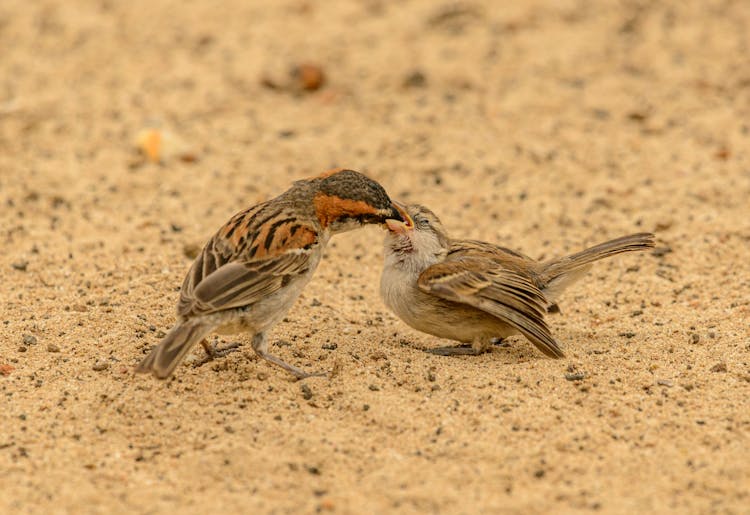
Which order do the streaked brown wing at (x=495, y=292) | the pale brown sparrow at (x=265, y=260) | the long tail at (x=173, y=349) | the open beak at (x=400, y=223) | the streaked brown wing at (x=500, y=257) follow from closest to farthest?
the long tail at (x=173, y=349), the pale brown sparrow at (x=265, y=260), the streaked brown wing at (x=495, y=292), the open beak at (x=400, y=223), the streaked brown wing at (x=500, y=257)

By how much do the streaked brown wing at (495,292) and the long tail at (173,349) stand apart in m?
1.74

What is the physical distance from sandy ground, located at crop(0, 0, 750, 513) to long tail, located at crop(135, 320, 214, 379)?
0.37m

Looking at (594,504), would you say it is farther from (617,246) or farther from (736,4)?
(736,4)

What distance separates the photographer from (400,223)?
7512mm

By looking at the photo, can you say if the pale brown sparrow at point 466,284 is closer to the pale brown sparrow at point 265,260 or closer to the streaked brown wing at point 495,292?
the streaked brown wing at point 495,292

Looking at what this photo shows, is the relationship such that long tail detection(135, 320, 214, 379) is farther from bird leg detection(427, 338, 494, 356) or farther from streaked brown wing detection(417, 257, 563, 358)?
bird leg detection(427, 338, 494, 356)

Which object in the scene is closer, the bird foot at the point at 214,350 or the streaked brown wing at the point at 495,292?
the streaked brown wing at the point at 495,292

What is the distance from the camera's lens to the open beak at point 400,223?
749 cm

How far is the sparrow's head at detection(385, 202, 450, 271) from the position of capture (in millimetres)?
Answer: 7641

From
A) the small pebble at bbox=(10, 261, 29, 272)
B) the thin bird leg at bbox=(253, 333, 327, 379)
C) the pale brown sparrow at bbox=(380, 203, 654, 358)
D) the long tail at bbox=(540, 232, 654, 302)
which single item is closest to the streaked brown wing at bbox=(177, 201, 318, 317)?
the thin bird leg at bbox=(253, 333, 327, 379)

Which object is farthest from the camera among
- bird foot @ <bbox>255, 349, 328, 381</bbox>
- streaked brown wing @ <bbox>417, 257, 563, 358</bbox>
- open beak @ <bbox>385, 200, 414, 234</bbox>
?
open beak @ <bbox>385, 200, 414, 234</bbox>

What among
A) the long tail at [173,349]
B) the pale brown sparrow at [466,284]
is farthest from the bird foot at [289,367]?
the pale brown sparrow at [466,284]

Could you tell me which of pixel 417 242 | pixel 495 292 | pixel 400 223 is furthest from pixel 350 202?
pixel 495 292

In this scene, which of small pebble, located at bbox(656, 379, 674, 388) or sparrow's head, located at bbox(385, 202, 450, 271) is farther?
sparrow's head, located at bbox(385, 202, 450, 271)
